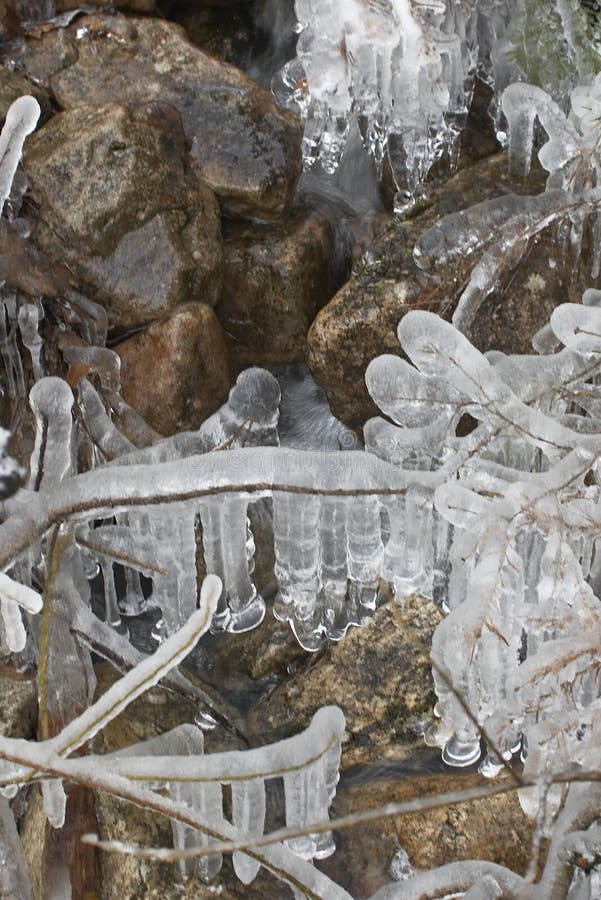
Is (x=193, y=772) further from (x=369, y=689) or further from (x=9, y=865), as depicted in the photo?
(x=369, y=689)

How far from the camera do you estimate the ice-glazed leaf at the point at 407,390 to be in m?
2.57

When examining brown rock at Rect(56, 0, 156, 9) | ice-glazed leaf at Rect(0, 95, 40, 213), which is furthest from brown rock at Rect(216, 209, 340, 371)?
brown rock at Rect(56, 0, 156, 9)

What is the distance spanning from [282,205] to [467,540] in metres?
2.00

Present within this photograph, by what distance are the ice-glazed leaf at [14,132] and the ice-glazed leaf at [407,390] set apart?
4.31 feet

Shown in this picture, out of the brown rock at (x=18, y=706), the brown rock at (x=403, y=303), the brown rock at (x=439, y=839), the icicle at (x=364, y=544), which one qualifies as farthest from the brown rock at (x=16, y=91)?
the brown rock at (x=439, y=839)

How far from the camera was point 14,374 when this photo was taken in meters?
3.35

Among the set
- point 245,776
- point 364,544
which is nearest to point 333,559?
point 364,544

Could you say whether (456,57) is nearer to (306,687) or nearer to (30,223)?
(30,223)

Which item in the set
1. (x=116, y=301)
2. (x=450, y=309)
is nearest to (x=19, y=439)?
(x=116, y=301)

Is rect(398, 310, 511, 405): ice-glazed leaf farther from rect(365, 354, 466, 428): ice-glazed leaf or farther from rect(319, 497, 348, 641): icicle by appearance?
rect(319, 497, 348, 641): icicle

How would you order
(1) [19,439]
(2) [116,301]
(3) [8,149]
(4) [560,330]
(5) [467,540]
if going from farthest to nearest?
(2) [116,301]
(1) [19,439]
(3) [8,149]
(4) [560,330]
(5) [467,540]

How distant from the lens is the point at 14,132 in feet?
9.45

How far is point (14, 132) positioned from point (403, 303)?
55.4 inches

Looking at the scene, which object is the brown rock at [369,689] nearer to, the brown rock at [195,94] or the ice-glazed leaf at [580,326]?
the ice-glazed leaf at [580,326]
